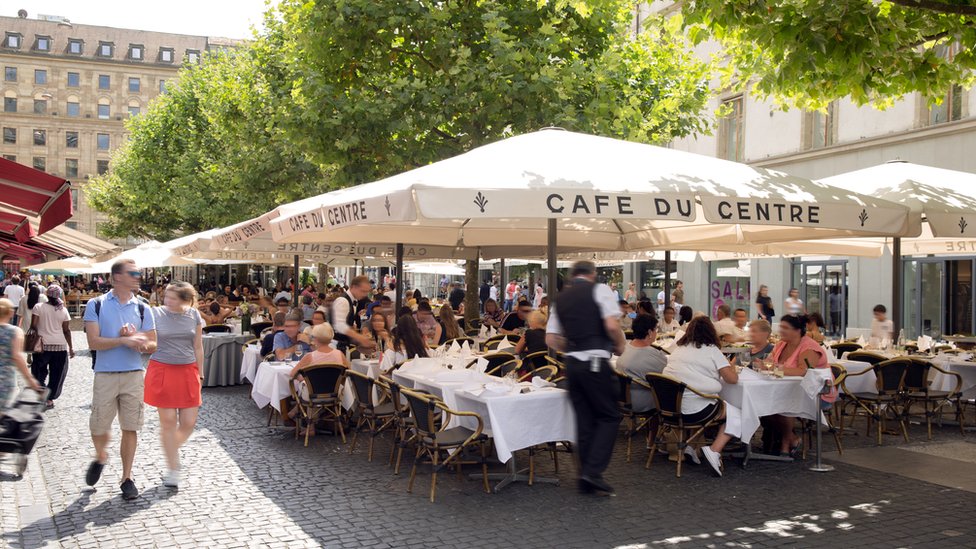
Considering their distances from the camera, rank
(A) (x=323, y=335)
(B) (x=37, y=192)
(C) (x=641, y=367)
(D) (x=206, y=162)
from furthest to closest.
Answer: (D) (x=206, y=162) < (B) (x=37, y=192) < (A) (x=323, y=335) < (C) (x=641, y=367)

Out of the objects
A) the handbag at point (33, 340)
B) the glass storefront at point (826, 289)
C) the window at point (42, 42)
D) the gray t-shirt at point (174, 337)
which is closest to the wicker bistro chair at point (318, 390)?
the gray t-shirt at point (174, 337)

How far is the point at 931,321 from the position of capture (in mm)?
21656

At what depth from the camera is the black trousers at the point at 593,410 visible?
620 centimetres

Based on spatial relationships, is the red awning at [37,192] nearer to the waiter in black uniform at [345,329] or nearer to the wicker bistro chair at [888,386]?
the waiter in black uniform at [345,329]

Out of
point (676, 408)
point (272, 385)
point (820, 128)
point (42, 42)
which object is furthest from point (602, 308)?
point (42, 42)

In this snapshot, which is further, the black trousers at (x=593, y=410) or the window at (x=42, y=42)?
the window at (x=42, y=42)

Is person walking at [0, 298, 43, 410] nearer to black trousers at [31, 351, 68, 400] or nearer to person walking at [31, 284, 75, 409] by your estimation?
person walking at [31, 284, 75, 409]

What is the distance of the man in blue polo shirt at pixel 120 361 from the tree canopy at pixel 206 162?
394 inches

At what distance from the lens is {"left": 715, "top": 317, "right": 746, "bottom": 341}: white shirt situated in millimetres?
12720

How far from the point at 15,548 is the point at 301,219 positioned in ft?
14.2

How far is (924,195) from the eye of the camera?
1008cm

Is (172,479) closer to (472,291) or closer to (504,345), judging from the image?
(504,345)

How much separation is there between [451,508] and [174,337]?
2.67 m

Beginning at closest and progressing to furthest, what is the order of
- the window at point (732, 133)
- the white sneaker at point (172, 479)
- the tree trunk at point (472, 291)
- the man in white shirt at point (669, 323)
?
the white sneaker at point (172, 479) → the man in white shirt at point (669, 323) → the tree trunk at point (472, 291) → the window at point (732, 133)
